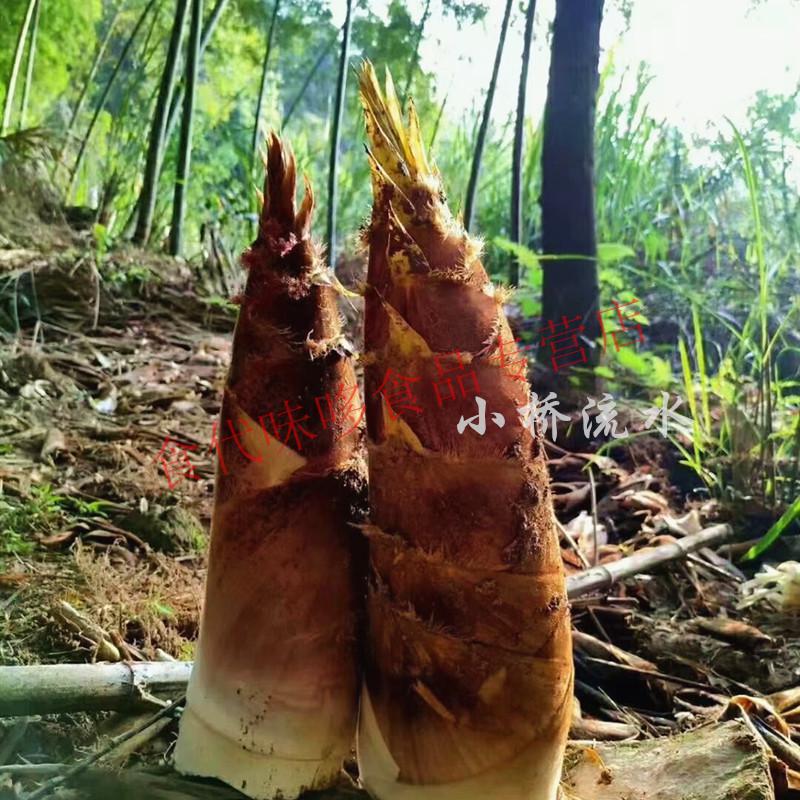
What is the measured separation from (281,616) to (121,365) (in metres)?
2.01

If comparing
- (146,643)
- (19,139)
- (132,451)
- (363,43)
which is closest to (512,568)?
(146,643)

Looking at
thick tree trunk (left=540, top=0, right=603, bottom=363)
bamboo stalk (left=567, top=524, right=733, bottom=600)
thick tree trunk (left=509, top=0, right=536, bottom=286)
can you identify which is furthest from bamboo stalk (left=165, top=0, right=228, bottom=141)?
bamboo stalk (left=567, top=524, right=733, bottom=600)

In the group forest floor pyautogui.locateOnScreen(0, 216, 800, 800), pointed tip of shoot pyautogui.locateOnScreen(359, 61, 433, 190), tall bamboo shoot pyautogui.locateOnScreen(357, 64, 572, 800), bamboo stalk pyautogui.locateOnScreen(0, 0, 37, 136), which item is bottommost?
forest floor pyautogui.locateOnScreen(0, 216, 800, 800)

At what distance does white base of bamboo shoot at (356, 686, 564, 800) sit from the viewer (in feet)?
1.76

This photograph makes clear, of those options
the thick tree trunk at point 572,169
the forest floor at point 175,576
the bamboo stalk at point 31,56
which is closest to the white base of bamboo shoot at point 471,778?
the forest floor at point 175,576

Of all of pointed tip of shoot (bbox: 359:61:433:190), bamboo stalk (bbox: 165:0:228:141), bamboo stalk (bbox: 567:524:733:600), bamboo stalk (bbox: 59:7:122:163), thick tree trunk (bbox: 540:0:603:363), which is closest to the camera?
pointed tip of shoot (bbox: 359:61:433:190)

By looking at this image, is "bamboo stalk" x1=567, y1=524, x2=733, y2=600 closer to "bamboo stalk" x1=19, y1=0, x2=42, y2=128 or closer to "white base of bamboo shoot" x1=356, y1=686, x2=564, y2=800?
"white base of bamboo shoot" x1=356, y1=686, x2=564, y2=800

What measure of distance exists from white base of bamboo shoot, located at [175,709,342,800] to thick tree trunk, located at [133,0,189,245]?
3.38 meters

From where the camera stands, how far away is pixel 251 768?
1.89 feet

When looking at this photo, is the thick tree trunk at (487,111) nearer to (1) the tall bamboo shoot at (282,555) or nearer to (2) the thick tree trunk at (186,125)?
(2) the thick tree trunk at (186,125)

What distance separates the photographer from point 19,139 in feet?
10.0

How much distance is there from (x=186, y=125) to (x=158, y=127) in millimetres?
129

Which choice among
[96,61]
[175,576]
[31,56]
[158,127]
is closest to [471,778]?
[175,576]

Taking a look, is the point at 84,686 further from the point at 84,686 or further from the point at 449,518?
the point at 449,518
